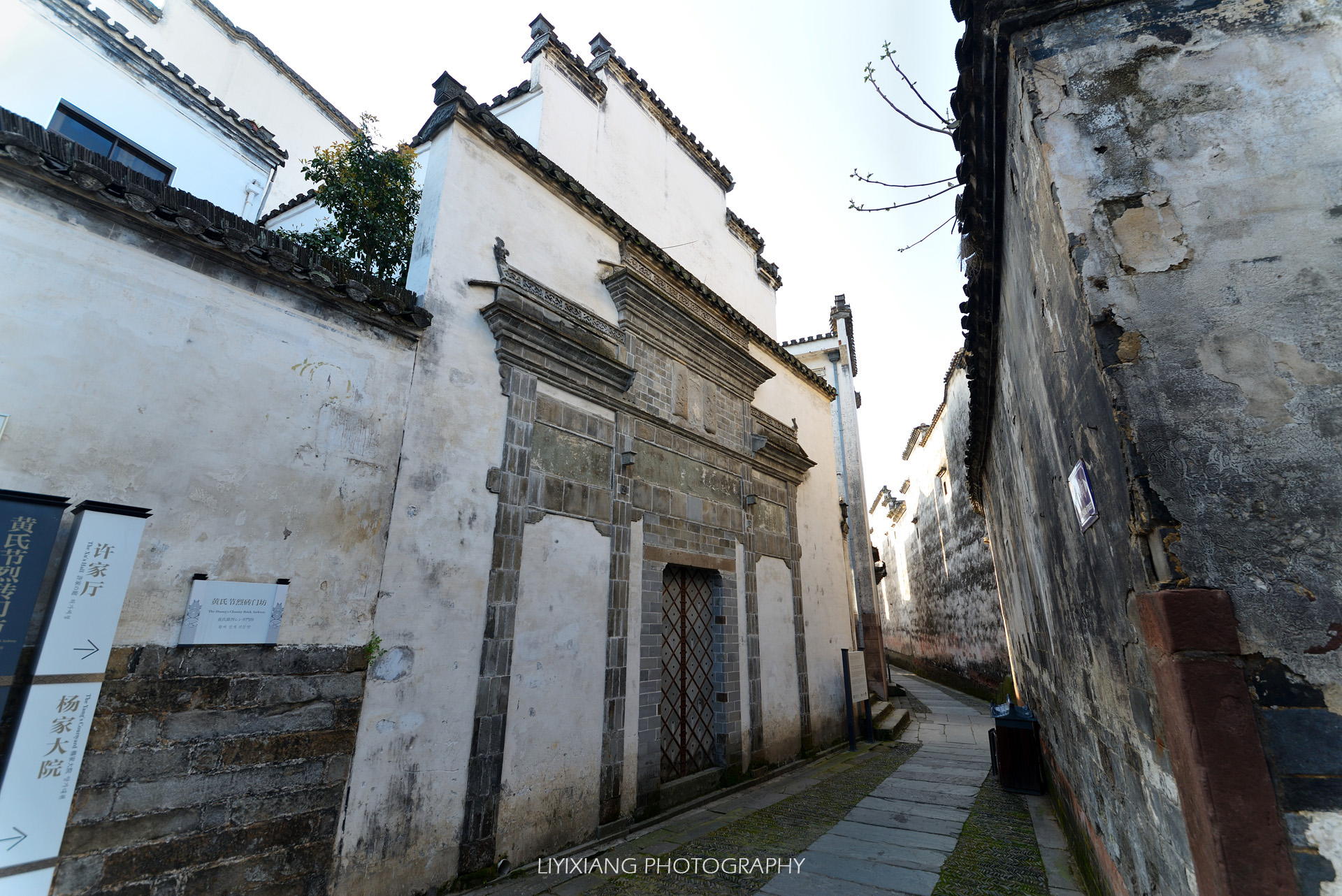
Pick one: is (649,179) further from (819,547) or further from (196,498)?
(196,498)

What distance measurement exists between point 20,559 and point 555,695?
371cm

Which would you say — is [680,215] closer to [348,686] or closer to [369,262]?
[369,262]

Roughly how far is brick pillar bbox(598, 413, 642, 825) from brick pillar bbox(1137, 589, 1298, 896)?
15.3 ft

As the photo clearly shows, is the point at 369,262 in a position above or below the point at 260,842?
above

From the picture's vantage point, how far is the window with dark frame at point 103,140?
24.1 ft

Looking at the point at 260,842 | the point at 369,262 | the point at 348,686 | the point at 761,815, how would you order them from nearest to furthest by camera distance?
the point at 260,842 < the point at 348,686 < the point at 761,815 < the point at 369,262

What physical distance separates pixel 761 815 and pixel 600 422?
461 centimetres

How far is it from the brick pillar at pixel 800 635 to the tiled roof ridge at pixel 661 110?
5738 mm

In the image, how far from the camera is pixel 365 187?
21.3 feet

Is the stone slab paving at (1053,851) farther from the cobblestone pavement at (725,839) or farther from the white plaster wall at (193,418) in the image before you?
the white plaster wall at (193,418)

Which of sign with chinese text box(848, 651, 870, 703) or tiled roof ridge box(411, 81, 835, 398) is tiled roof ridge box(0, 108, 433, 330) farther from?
sign with chinese text box(848, 651, 870, 703)

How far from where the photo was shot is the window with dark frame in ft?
24.1

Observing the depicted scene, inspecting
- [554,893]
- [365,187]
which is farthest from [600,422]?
[554,893]

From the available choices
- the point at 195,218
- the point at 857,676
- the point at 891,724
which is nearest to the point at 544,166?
the point at 195,218
